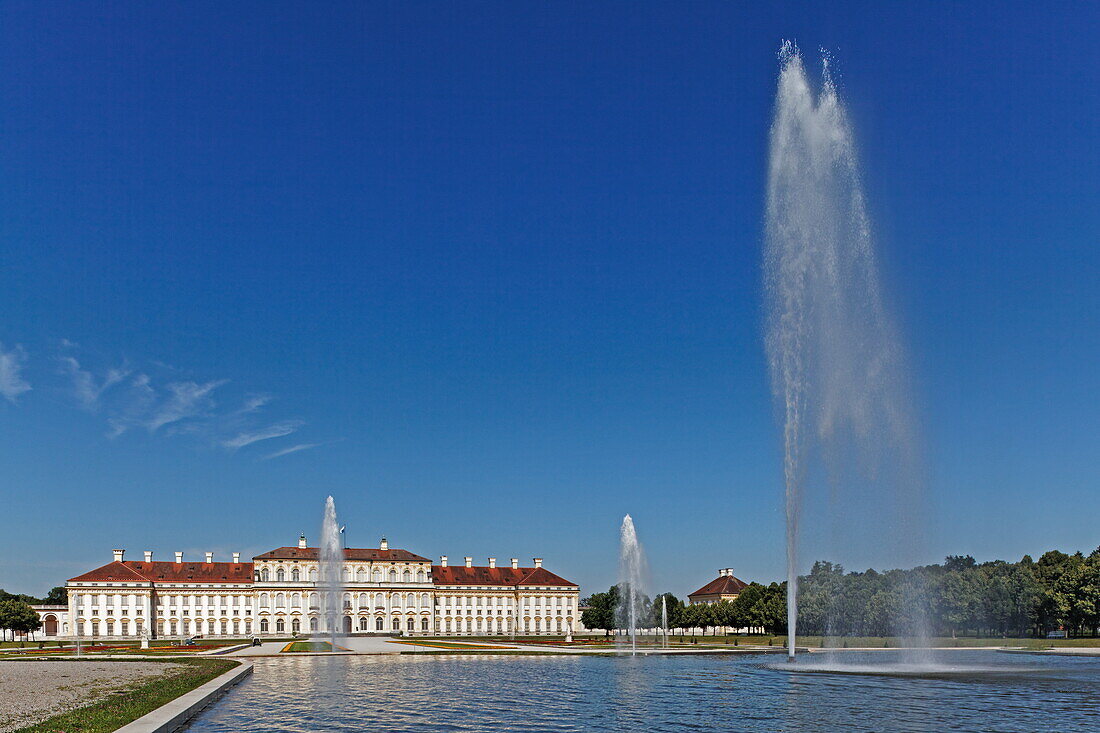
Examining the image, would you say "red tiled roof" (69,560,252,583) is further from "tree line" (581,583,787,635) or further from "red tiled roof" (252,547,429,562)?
"tree line" (581,583,787,635)

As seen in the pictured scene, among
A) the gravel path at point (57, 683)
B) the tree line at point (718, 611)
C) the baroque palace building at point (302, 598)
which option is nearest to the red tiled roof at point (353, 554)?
the baroque palace building at point (302, 598)

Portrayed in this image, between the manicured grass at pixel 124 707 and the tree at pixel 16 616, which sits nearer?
the manicured grass at pixel 124 707

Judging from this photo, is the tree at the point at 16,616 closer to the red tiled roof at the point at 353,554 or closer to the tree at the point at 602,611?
the red tiled roof at the point at 353,554

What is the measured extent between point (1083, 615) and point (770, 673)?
50536 mm

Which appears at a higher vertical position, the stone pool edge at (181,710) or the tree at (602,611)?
the stone pool edge at (181,710)

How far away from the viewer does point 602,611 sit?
3964 inches

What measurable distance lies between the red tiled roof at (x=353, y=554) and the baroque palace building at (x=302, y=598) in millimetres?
132

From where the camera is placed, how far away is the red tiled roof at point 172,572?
117 metres

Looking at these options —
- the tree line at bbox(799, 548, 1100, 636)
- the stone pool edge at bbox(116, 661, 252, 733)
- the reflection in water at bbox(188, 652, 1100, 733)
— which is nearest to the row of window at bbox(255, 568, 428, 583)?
the tree line at bbox(799, 548, 1100, 636)

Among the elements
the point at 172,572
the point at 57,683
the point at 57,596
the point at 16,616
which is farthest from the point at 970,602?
the point at 57,596

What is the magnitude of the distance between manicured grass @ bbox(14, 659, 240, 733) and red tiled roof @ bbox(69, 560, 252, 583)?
3644 inches

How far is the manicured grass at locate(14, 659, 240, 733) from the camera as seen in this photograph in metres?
18.8

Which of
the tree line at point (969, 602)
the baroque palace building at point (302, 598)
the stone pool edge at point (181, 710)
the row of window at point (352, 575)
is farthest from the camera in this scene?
the row of window at point (352, 575)

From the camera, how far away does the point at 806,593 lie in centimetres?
6944
